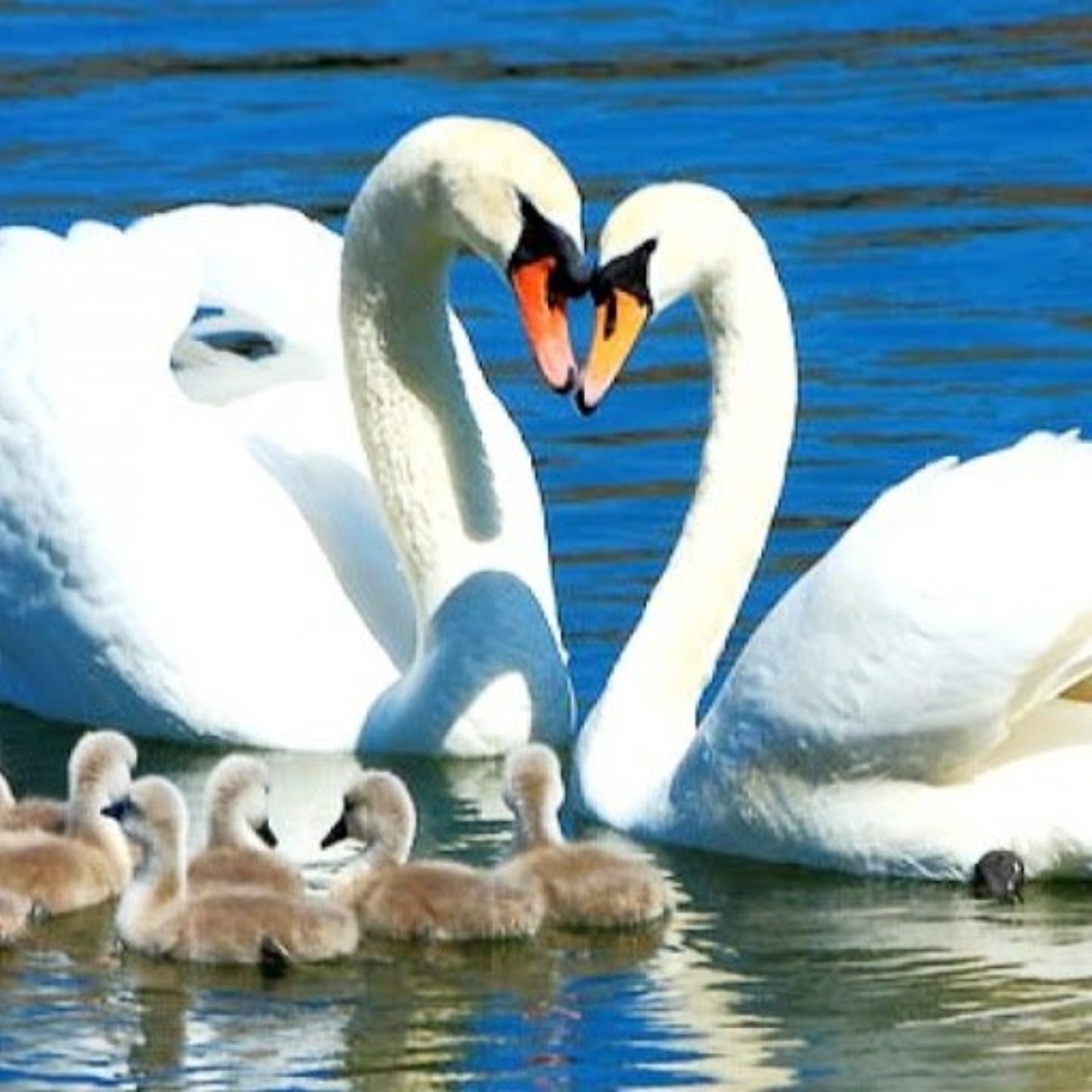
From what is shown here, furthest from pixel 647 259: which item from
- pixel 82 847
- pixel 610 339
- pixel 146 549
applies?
pixel 82 847

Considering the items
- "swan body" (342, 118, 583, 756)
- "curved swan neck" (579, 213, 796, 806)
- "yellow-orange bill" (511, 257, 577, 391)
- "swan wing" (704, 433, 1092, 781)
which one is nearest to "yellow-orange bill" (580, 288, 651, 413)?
"yellow-orange bill" (511, 257, 577, 391)

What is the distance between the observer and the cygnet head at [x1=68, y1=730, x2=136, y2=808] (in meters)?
13.5

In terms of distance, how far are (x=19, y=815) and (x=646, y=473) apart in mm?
4156

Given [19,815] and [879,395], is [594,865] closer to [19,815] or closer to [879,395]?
[19,815]

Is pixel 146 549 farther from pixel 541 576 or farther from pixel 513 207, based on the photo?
pixel 513 207

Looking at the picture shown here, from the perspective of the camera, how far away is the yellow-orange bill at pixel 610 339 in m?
14.2

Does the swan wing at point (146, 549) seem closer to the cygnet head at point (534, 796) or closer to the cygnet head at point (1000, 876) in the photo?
the cygnet head at point (534, 796)

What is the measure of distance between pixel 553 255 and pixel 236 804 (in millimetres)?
1962

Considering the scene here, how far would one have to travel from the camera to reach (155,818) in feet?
42.6

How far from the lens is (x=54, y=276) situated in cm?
1602

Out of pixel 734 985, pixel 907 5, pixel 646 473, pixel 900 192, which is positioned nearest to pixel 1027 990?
pixel 734 985

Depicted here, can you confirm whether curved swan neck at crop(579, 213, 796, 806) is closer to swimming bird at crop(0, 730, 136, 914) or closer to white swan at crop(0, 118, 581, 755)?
white swan at crop(0, 118, 581, 755)

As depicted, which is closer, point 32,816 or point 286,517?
point 32,816

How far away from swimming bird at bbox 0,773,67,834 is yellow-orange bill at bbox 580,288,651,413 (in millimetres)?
1521
